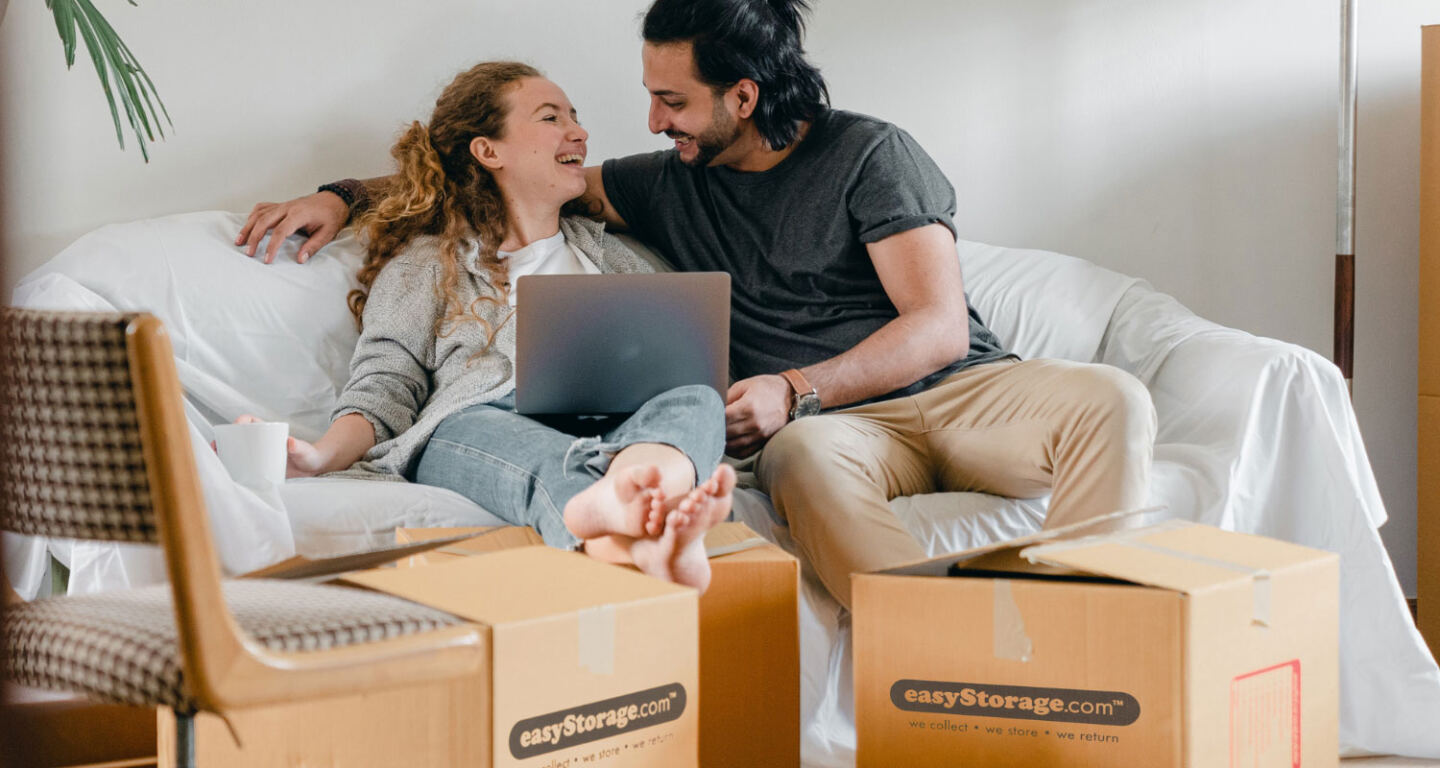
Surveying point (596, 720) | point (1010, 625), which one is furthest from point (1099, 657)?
point (596, 720)

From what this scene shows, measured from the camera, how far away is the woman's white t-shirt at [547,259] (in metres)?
1.92

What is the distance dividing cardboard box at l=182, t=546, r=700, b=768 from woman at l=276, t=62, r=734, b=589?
0.11 m

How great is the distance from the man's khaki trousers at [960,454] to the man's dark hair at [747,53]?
0.56m

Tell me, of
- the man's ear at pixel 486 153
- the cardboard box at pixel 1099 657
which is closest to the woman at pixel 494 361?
the man's ear at pixel 486 153

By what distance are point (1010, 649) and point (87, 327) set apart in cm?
81

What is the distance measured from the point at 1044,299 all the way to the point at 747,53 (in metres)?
0.69

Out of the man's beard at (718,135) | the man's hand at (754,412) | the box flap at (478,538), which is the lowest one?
the box flap at (478,538)

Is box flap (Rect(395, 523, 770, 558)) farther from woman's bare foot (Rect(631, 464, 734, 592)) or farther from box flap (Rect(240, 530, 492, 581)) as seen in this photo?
box flap (Rect(240, 530, 492, 581))

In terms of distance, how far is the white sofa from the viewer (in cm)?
144

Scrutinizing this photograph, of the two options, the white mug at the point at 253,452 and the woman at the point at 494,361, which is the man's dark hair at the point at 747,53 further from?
the white mug at the point at 253,452

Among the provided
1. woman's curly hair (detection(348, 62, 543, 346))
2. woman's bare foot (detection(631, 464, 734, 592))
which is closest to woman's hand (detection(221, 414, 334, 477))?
woman's curly hair (detection(348, 62, 543, 346))

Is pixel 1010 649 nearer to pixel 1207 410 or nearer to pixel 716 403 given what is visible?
pixel 716 403

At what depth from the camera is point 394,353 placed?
1788 millimetres

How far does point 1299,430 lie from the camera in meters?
1.67
